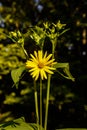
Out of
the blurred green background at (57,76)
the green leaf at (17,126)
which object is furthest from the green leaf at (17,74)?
the blurred green background at (57,76)

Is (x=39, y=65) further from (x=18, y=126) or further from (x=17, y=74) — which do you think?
(x=18, y=126)

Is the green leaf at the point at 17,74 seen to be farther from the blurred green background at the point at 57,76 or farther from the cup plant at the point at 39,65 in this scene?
the blurred green background at the point at 57,76

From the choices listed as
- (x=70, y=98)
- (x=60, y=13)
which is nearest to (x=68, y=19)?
(x=60, y=13)

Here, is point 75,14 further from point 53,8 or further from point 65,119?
point 65,119

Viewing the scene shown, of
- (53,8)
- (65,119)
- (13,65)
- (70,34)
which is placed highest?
(53,8)

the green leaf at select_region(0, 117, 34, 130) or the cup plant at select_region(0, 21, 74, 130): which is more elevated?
the cup plant at select_region(0, 21, 74, 130)

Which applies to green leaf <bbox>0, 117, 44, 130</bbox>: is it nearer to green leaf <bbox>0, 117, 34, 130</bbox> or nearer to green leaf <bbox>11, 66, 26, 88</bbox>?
green leaf <bbox>0, 117, 34, 130</bbox>

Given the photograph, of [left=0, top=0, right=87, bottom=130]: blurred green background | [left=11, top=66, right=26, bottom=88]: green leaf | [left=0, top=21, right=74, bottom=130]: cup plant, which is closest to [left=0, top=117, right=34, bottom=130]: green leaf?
[left=0, top=21, right=74, bottom=130]: cup plant

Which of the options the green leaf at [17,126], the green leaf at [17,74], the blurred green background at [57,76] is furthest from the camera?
the blurred green background at [57,76]
